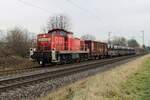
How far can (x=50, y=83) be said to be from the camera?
15344mm

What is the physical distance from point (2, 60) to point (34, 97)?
18849 mm

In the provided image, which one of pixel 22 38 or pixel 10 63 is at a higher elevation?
pixel 22 38

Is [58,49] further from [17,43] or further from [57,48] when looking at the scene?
[17,43]

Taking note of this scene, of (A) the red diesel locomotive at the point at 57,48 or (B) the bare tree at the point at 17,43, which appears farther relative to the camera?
(B) the bare tree at the point at 17,43

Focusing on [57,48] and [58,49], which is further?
[58,49]

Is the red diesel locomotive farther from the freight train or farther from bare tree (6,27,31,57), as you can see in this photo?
bare tree (6,27,31,57)

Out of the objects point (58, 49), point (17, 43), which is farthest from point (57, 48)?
point (17, 43)

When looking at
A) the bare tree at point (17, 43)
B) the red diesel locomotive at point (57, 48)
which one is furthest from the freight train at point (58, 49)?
the bare tree at point (17, 43)

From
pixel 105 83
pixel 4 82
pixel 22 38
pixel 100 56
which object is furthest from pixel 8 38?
pixel 105 83

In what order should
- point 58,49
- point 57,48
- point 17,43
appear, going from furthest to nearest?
point 17,43
point 58,49
point 57,48

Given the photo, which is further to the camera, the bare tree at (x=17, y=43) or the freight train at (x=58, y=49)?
the bare tree at (x=17, y=43)

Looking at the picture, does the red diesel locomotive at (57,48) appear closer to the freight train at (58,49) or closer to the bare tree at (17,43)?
the freight train at (58,49)

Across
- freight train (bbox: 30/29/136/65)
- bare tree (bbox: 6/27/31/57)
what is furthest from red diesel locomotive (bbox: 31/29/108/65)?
bare tree (bbox: 6/27/31/57)

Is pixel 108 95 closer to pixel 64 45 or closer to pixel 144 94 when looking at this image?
pixel 144 94
